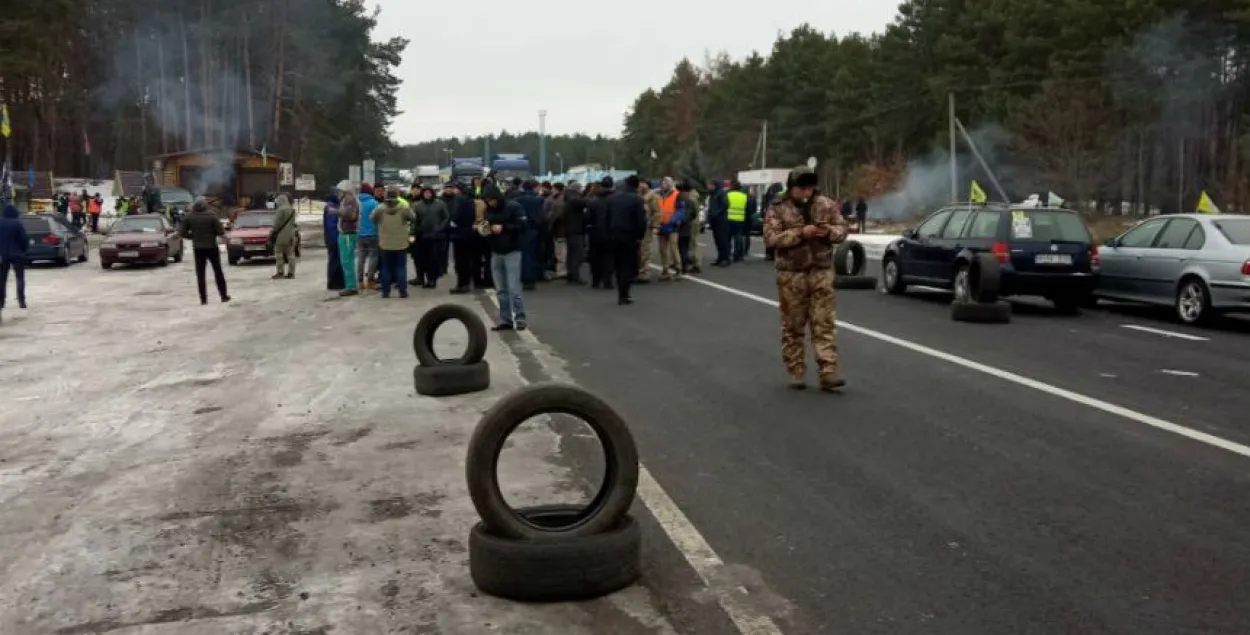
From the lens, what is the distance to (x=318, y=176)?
8744 cm

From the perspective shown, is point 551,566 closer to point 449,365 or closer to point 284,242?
point 449,365

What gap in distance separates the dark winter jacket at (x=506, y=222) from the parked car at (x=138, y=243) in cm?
1541

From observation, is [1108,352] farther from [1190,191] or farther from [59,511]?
[1190,191]

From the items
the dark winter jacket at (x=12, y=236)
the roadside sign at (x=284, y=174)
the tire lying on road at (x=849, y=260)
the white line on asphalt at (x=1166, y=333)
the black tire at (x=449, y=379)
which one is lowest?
the white line on asphalt at (x=1166, y=333)

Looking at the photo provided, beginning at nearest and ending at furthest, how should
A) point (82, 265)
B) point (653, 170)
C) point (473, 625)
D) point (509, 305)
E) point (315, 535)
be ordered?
A: point (473, 625), point (315, 535), point (509, 305), point (82, 265), point (653, 170)

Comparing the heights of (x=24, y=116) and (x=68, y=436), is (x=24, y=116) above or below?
above

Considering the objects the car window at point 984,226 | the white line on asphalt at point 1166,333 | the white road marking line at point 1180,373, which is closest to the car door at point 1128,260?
the white line on asphalt at point 1166,333

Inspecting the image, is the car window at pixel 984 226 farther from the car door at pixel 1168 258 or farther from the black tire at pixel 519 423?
the black tire at pixel 519 423

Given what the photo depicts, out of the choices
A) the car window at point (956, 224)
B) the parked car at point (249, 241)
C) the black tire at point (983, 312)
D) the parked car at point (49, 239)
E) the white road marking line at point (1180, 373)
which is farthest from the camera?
the parked car at point (249, 241)

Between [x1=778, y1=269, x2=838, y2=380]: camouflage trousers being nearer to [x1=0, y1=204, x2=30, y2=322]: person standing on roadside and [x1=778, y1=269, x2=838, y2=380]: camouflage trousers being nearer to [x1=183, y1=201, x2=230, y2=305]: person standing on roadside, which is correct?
[x1=183, y1=201, x2=230, y2=305]: person standing on roadside

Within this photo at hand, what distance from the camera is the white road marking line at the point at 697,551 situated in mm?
4359

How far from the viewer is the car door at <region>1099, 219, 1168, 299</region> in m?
16.0

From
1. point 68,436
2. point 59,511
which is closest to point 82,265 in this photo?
point 68,436

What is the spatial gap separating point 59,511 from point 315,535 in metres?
1.67
